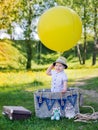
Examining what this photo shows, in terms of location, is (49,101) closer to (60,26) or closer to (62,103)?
(62,103)

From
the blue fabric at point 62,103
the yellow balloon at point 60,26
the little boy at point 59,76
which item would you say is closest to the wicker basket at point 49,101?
the blue fabric at point 62,103

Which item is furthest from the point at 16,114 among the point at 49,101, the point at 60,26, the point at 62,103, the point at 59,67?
the point at 60,26

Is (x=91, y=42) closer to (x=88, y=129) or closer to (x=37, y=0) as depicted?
(x=37, y=0)

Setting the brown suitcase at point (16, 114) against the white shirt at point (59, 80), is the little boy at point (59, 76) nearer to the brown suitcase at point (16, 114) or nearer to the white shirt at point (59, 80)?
the white shirt at point (59, 80)

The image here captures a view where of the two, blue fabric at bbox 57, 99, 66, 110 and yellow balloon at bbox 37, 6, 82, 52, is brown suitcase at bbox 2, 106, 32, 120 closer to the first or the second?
blue fabric at bbox 57, 99, 66, 110

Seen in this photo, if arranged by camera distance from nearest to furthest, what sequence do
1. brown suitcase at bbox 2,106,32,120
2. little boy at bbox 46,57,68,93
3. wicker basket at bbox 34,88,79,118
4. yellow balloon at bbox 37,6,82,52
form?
brown suitcase at bbox 2,106,32,120 → wicker basket at bbox 34,88,79,118 → little boy at bbox 46,57,68,93 → yellow balloon at bbox 37,6,82,52

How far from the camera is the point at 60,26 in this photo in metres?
8.22

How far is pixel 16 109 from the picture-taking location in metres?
7.48

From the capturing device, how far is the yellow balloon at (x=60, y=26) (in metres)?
8.17

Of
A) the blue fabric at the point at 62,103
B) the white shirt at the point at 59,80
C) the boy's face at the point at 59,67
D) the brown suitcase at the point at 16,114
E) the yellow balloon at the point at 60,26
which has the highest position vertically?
the yellow balloon at the point at 60,26

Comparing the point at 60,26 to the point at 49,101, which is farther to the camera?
the point at 60,26

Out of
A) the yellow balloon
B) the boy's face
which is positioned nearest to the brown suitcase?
the boy's face

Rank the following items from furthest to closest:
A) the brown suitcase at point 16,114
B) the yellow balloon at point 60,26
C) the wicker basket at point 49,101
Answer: the yellow balloon at point 60,26 < the wicker basket at point 49,101 < the brown suitcase at point 16,114

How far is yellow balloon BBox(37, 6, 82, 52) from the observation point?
8172 mm
